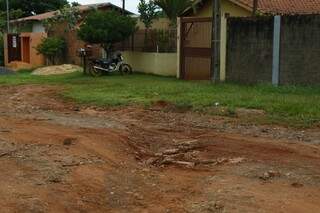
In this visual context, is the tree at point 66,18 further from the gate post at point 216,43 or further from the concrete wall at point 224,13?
the gate post at point 216,43

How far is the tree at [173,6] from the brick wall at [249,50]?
7.78 metres

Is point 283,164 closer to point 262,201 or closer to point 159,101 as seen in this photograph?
point 262,201

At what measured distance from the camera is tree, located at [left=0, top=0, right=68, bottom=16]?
194ft

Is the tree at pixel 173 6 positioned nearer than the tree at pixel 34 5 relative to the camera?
→ Yes

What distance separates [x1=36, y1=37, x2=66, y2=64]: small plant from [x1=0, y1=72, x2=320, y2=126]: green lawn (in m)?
9.31

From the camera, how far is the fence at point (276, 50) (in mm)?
16297

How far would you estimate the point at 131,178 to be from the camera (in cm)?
766

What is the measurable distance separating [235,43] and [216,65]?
3.84ft

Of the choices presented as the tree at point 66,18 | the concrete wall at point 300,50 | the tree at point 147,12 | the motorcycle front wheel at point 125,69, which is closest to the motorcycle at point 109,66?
Result: the motorcycle front wheel at point 125,69

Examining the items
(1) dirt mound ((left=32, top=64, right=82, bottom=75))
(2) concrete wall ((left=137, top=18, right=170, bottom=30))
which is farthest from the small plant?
(2) concrete wall ((left=137, top=18, right=170, bottom=30))

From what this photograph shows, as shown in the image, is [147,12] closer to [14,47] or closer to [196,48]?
[196,48]

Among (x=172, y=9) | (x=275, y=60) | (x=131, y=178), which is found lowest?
(x=131, y=178)

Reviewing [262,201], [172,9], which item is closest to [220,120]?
[262,201]

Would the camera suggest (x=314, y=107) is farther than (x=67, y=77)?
No
